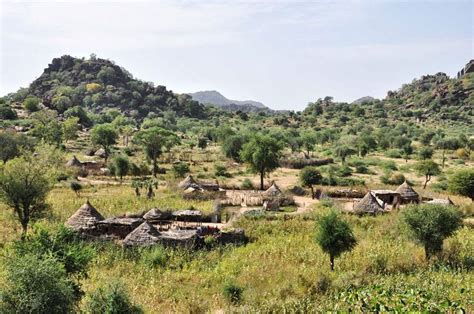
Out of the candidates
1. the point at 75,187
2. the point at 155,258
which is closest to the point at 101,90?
the point at 75,187

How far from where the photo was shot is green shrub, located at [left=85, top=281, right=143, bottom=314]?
34.8ft

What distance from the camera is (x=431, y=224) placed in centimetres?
1730

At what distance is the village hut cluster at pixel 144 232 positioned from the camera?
19094 mm

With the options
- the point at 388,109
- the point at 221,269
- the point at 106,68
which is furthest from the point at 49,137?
the point at 388,109

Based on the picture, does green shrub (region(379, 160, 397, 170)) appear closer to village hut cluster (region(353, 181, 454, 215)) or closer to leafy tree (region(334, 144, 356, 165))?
leafy tree (region(334, 144, 356, 165))

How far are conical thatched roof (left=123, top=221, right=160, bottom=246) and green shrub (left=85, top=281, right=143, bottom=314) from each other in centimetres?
801

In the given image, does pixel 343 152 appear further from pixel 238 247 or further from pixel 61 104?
pixel 61 104

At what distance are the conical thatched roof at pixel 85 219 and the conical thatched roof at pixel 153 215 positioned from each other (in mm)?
2757

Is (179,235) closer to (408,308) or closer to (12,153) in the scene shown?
(408,308)

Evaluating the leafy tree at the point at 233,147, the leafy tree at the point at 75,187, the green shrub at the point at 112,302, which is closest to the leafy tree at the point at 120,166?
the leafy tree at the point at 75,187

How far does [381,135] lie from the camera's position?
226ft

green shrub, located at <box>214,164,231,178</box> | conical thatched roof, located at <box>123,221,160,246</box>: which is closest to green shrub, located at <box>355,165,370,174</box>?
green shrub, located at <box>214,164,231,178</box>

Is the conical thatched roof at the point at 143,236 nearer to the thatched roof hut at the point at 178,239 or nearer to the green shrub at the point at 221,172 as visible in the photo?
the thatched roof hut at the point at 178,239

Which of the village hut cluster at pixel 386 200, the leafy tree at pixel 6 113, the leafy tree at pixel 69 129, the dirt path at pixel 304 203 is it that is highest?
the leafy tree at pixel 6 113
